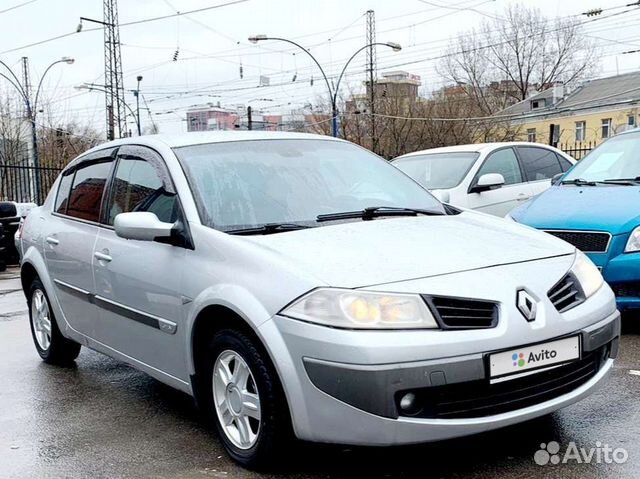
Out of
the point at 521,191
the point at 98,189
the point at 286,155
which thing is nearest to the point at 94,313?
the point at 98,189

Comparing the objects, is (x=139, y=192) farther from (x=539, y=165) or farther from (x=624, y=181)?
(x=539, y=165)

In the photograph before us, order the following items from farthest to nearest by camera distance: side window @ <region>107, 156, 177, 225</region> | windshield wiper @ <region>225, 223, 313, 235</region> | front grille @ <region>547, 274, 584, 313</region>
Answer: side window @ <region>107, 156, 177, 225</region> → windshield wiper @ <region>225, 223, 313, 235</region> → front grille @ <region>547, 274, 584, 313</region>

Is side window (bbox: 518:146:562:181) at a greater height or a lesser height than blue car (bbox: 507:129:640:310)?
greater

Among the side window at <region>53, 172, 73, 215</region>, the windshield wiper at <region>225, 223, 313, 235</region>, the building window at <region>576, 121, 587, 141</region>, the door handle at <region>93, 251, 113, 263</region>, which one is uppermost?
the building window at <region>576, 121, 587, 141</region>

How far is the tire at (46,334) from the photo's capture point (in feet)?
17.2

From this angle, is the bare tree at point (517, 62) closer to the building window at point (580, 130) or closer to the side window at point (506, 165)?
the building window at point (580, 130)

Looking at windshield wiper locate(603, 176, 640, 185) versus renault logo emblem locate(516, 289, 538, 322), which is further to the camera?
windshield wiper locate(603, 176, 640, 185)

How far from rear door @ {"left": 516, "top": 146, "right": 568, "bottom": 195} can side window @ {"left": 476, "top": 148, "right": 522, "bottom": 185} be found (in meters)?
0.13

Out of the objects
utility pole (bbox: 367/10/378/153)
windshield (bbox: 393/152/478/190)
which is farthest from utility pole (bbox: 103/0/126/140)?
windshield (bbox: 393/152/478/190)

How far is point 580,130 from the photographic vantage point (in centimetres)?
5231

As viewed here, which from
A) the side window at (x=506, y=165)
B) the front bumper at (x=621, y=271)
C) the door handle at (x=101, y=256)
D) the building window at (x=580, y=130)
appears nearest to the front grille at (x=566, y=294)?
the front bumper at (x=621, y=271)

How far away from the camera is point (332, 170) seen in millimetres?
4172

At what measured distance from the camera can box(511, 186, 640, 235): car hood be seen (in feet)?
17.2

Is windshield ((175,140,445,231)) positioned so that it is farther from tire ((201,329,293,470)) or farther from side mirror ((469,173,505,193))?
side mirror ((469,173,505,193))
